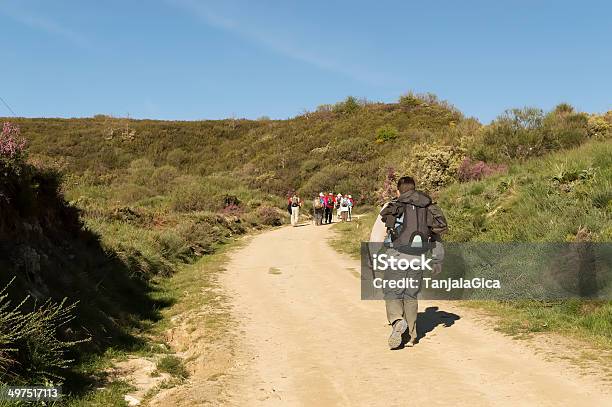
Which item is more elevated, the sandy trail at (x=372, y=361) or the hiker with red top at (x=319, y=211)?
the hiker with red top at (x=319, y=211)

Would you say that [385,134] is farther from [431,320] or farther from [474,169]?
[431,320]

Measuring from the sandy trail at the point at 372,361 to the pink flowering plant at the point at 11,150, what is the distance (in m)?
4.71

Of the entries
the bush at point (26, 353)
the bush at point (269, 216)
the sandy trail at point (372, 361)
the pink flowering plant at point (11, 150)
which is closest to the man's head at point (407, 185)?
the sandy trail at point (372, 361)

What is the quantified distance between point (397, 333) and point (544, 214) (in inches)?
240

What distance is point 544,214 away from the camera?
1097 centimetres

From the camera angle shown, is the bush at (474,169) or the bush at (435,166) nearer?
the bush at (474,169)

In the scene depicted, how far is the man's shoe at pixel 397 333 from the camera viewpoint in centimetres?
658

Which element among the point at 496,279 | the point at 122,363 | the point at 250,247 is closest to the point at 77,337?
the point at 122,363

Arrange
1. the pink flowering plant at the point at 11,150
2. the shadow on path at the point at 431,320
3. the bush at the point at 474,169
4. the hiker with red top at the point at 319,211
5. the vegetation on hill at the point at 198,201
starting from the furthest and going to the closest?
the hiker with red top at the point at 319,211 → the bush at the point at 474,169 → the pink flowering plant at the point at 11,150 → the shadow on path at the point at 431,320 → the vegetation on hill at the point at 198,201

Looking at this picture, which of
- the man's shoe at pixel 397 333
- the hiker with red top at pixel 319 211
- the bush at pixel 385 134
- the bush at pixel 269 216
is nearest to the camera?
the man's shoe at pixel 397 333

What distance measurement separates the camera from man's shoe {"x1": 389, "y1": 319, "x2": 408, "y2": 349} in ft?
21.6

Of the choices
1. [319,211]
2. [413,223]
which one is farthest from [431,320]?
[319,211]

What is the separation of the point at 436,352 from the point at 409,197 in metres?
2.05

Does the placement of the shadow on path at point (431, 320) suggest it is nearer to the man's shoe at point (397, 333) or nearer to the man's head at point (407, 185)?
the man's shoe at point (397, 333)
